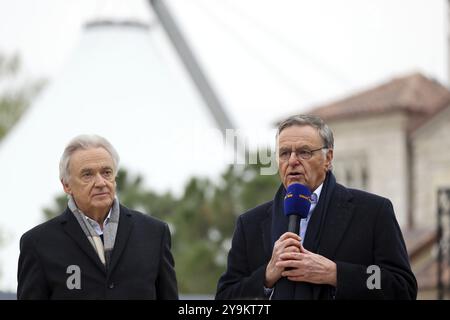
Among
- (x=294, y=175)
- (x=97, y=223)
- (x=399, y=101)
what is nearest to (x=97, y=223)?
(x=97, y=223)

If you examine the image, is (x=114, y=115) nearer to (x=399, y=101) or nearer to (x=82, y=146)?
(x=399, y=101)

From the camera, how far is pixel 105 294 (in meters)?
3.82

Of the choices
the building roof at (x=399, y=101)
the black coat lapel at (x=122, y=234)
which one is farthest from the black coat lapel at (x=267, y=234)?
the building roof at (x=399, y=101)

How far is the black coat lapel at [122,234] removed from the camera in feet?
12.6

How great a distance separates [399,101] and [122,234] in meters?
36.6

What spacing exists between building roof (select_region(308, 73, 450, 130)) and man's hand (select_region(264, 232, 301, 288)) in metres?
35.5

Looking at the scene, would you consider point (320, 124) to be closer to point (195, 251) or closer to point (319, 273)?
point (319, 273)

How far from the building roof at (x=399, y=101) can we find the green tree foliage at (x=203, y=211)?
15195 mm

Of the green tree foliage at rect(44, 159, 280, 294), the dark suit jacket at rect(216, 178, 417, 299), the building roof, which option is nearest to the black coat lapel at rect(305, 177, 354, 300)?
the dark suit jacket at rect(216, 178, 417, 299)

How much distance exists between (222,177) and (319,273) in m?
21.4
